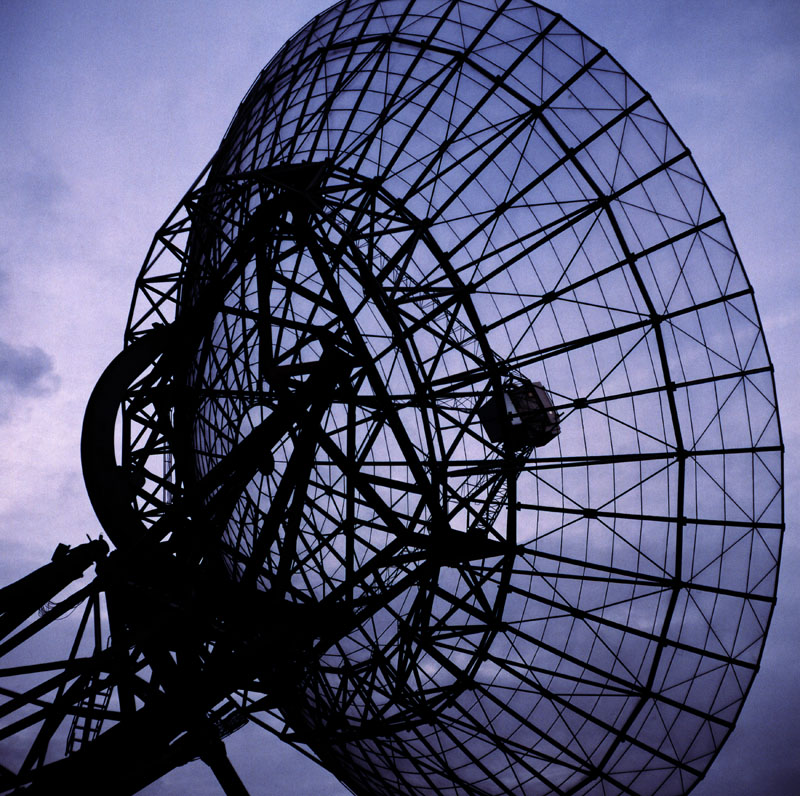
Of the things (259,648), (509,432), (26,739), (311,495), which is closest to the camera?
(259,648)

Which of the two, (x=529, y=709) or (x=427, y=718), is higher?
(x=427, y=718)

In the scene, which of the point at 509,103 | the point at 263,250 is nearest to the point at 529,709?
the point at 263,250

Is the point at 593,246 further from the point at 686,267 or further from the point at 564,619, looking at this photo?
the point at 564,619

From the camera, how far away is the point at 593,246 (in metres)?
14.6

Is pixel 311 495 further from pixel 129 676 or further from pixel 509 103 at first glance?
pixel 509 103

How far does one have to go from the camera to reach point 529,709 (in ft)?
49.7

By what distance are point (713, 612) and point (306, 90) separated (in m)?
14.4

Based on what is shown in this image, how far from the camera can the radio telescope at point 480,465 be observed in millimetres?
13070

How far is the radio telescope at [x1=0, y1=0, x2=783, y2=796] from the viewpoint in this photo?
515 inches

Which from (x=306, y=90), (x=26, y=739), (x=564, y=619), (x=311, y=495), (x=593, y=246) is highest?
(x=26, y=739)

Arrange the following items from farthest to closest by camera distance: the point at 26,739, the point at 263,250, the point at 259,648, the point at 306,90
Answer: the point at 26,739, the point at 306,90, the point at 263,250, the point at 259,648

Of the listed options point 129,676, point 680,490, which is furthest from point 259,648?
point 680,490

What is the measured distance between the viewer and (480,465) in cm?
1550

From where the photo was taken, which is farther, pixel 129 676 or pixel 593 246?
pixel 593 246
